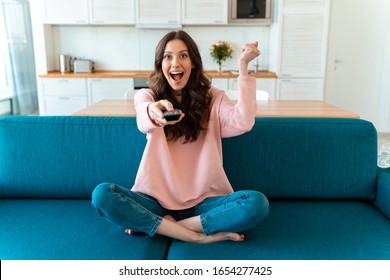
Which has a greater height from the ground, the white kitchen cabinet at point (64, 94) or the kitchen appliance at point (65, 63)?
the kitchen appliance at point (65, 63)

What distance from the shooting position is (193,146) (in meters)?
1.64

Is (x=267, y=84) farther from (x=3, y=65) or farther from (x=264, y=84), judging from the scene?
(x=3, y=65)

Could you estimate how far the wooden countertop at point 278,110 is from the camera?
228 centimetres

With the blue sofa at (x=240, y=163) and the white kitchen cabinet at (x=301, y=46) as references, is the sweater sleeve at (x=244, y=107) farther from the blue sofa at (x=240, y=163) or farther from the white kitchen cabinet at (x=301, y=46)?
the white kitchen cabinet at (x=301, y=46)

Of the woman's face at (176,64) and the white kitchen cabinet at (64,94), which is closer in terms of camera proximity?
the woman's face at (176,64)

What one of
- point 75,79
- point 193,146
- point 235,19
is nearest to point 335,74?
point 235,19

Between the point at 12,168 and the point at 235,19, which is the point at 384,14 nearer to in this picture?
the point at 235,19

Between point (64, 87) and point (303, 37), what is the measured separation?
2.98 m

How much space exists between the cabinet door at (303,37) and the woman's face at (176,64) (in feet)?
10.4

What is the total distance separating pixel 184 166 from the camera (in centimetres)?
163

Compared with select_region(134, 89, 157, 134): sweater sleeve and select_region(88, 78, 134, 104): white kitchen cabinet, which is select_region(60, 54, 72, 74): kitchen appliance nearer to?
select_region(88, 78, 134, 104): white kitchen cabinet

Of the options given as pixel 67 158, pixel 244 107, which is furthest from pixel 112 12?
pixel 244 107

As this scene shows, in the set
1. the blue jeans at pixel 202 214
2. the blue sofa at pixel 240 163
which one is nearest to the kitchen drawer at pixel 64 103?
the blue sofa at pixel 240 163

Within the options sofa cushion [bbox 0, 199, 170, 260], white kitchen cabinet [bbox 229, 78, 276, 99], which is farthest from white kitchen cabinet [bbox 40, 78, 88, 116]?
sofa cushion [bbox 0, 199, 170, 260]
